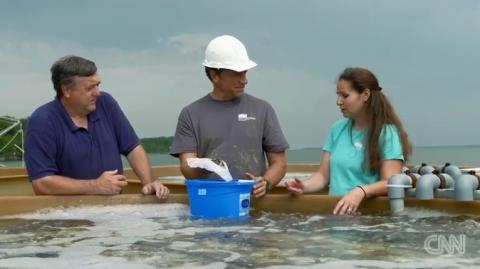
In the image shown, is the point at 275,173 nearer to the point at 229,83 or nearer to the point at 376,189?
the point at 229,83

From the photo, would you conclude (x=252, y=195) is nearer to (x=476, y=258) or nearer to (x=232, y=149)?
(x=232, y=149)

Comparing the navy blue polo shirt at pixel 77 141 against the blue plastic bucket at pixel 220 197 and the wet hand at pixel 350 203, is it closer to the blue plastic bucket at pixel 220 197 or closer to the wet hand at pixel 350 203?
the blue plastic bucket at pixel 220 197

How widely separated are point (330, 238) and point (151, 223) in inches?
42.1

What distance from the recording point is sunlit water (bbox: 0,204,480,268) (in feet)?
8.25

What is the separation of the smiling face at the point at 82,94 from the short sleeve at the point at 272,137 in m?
1.11

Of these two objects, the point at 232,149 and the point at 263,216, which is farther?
the point at 232,149

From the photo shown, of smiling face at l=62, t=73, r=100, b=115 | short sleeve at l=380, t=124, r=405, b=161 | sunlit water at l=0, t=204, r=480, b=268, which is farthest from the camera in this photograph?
smiling face at l=62, t=73, r=100, b=115

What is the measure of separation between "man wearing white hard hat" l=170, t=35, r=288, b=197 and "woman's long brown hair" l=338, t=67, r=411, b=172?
2.13 feet

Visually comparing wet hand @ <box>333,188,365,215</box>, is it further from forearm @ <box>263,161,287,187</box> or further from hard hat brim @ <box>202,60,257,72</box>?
hard hat brim @ <box>202,60,257,72</box>

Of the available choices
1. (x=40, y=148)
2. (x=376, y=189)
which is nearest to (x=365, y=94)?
(x=376, y=189)

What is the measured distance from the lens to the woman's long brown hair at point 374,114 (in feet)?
11.7

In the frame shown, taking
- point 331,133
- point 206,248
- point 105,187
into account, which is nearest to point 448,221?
point 331,133

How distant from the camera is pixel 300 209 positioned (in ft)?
11.9

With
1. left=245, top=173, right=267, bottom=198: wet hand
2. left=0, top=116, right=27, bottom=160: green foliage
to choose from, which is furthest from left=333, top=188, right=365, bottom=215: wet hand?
left=0, top=116, right=27, bottom=160: green foliage
